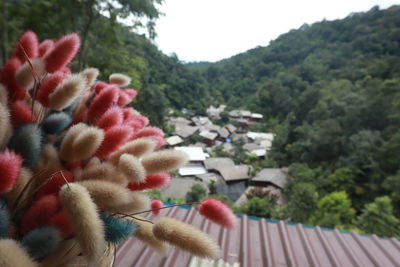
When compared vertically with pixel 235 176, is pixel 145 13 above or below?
above

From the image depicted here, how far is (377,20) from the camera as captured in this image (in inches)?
936

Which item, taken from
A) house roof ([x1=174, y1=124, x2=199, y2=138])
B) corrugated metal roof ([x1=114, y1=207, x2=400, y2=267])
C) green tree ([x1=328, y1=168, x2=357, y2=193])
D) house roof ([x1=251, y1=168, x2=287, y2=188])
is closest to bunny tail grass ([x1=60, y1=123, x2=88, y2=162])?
corrugated metal roof ([x1=114, y1=207, x2=400, y2=267])

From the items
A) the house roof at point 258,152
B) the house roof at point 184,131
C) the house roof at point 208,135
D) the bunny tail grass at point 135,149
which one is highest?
the bunny tail grass at point 135,149

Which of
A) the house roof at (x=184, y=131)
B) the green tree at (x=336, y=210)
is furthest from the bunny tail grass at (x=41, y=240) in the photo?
the house roof at (x=184, y=131)

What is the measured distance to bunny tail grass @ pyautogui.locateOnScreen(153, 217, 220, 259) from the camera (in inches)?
12.7

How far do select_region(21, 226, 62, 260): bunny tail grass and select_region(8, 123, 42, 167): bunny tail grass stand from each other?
0.40 ft

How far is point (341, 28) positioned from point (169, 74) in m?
22.0

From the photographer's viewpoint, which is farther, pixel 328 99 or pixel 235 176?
pixel 328 99

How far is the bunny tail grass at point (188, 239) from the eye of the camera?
323 mm

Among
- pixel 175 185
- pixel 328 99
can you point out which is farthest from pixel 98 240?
pixel 328 99

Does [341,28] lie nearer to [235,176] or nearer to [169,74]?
[169,74]

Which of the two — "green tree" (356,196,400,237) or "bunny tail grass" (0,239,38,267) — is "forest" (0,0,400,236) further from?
"bunny tail grass" (0,239,38,267)

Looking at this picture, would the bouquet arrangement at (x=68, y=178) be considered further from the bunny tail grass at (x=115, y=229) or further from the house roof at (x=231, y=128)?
the house roof at (x=231, y=128)

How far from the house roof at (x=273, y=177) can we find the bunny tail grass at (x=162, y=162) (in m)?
10.9
